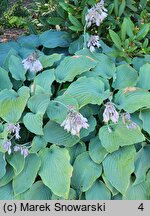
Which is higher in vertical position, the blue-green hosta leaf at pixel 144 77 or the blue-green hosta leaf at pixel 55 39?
the blue-green hosta leaf at pixel 55 39

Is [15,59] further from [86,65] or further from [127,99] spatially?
[127,99]

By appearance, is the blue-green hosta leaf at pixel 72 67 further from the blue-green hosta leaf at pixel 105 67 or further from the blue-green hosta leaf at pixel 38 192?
the blue-green hosta leaf at pixel 38 192

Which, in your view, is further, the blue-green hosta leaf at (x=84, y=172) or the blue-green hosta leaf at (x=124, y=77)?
the blue-green hosta leaf at (x=124, y=77)

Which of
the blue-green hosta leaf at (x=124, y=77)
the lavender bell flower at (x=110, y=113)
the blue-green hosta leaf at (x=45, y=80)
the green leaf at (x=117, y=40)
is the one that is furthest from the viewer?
the green leaf at (x=117, y=40)

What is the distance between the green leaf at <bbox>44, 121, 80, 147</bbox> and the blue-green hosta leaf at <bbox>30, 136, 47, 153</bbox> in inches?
1.2

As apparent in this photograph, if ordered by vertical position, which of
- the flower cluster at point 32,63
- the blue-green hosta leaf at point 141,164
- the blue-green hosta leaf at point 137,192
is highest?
the flower cluster at point 32,63

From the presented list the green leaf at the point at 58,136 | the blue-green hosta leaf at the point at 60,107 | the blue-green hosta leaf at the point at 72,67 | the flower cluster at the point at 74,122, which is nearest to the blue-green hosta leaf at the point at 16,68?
the blue-green hosta leaf at the point at 72,67

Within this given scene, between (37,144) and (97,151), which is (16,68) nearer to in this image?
(37,144)

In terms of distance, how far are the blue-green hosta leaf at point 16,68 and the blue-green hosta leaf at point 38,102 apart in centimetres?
31

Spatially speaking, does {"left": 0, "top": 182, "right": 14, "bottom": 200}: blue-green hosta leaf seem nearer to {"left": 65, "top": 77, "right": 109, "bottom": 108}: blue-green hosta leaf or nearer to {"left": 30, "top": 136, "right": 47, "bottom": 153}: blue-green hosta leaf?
{"left": 30, "top": 136, "right": 47, "bottom": 153}: blue-green hosta leaf

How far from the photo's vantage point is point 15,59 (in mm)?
2959

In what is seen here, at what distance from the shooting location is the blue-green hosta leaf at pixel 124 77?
9.51ft

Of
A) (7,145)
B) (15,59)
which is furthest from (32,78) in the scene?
(7,145)

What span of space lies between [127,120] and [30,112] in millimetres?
612
